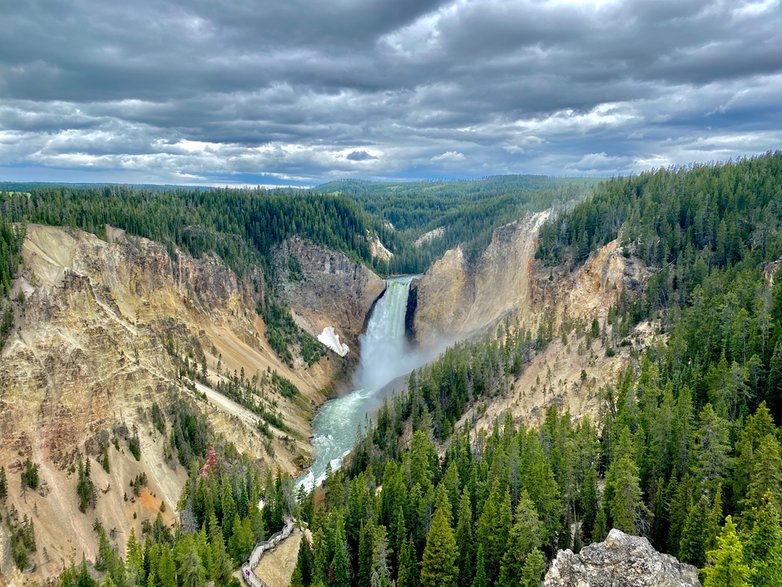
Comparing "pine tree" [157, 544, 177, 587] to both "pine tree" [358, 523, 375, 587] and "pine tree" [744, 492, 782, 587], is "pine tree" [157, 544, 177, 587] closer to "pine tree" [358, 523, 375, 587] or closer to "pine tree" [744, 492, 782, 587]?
"pine tree" [358, 523, 375, 587]

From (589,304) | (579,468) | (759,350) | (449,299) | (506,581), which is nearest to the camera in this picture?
(506,581)

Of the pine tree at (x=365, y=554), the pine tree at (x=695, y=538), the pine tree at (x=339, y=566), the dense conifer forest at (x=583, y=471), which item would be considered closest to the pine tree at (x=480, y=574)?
the dense conifer forest at (x=583, y=471)

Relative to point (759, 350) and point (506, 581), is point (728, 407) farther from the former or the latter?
point (506, 581)

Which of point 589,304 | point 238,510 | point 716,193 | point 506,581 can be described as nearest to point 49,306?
point 238,510

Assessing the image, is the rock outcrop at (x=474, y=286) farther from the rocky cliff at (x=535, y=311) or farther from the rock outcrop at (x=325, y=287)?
the rock outcrop at (x=325, y=287)

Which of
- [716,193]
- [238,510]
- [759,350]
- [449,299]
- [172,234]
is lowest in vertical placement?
[238,510]

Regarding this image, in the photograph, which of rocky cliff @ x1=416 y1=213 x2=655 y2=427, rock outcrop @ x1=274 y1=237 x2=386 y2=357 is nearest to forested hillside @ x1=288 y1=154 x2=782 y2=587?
rocky cliff @ x1=416 y1=213 x2=655 y2=427

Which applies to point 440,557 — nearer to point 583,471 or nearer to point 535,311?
point 583,471
